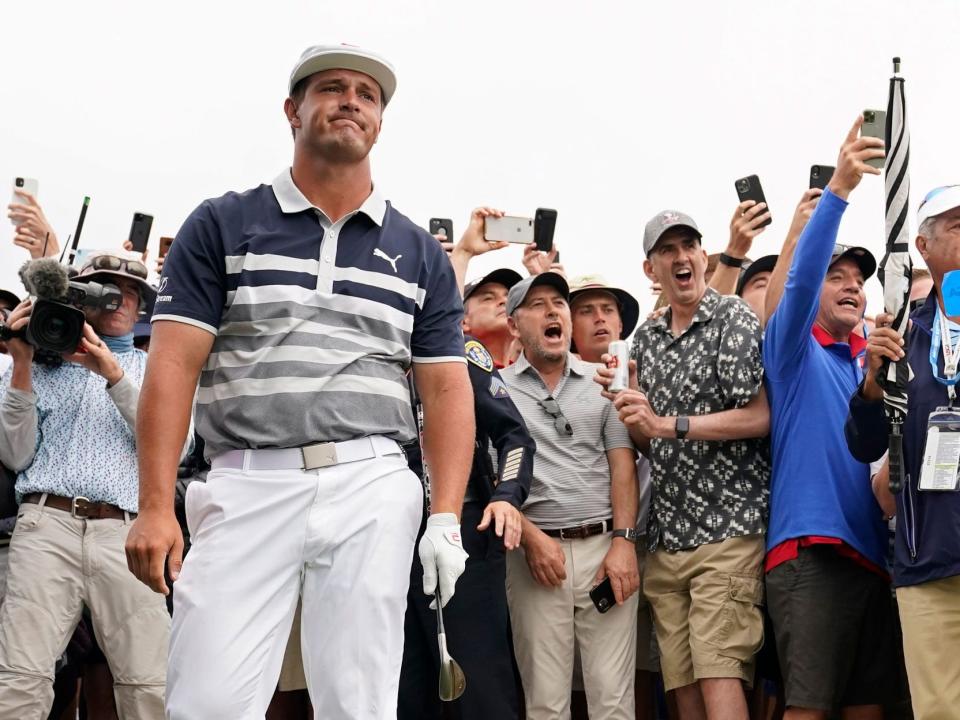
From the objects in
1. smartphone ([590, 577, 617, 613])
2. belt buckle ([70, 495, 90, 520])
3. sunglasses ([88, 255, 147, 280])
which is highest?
sunglasses ([88, 255, 147, 280])

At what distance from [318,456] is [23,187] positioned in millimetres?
4811

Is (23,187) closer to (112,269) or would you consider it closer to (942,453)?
(112,269)

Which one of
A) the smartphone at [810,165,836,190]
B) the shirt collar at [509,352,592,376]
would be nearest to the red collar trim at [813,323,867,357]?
the smartphone at [810,165,836,190]

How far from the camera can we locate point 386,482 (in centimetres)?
320

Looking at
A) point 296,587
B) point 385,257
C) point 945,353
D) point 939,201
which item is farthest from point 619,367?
point 296,587

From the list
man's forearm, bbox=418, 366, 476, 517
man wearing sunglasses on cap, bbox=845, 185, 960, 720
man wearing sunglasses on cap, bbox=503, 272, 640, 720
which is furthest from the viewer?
man wearing sunglasses on cap, bbox=503, 272, 640, 720

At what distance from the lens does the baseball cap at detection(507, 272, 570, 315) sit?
5883mm

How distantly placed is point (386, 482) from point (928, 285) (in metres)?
3.68

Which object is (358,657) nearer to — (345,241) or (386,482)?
(386,482)

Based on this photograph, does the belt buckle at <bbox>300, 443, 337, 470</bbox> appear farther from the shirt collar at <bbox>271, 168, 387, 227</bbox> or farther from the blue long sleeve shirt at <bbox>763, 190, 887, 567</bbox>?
the blue long sleeve shirt at <bbox>763, 190, 887, 567</bbox>

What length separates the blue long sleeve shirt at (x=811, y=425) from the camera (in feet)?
15.1

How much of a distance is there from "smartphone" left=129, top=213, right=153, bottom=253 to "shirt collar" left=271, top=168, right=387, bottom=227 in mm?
4049

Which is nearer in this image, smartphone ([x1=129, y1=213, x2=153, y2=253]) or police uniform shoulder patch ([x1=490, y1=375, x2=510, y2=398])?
police uniform shoulder patch ([x1=490, y1=375, x2=510, y2=398])

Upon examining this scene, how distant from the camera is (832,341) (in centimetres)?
523
